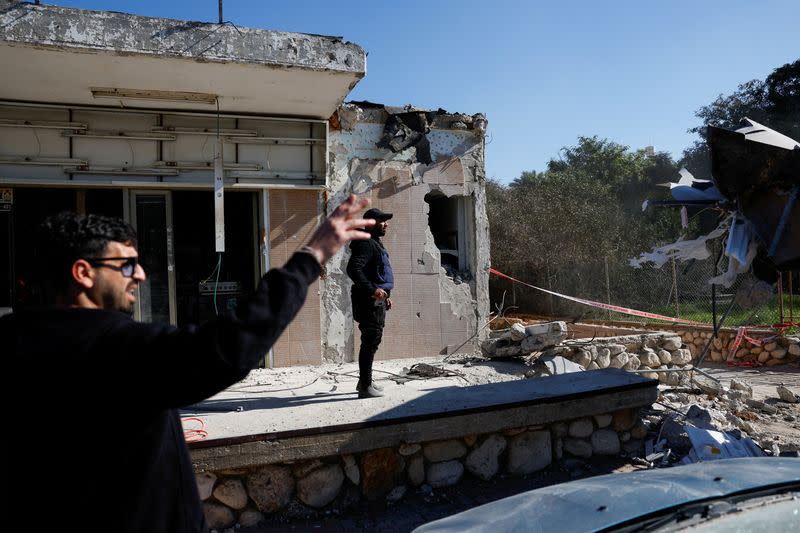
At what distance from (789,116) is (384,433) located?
23.4 m

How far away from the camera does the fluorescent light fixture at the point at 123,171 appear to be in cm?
737

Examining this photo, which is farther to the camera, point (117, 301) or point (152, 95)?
point (152, 95)

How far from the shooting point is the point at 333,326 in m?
8.30

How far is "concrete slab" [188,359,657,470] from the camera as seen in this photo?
431cm

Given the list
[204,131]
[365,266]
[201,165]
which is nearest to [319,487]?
[365,266]

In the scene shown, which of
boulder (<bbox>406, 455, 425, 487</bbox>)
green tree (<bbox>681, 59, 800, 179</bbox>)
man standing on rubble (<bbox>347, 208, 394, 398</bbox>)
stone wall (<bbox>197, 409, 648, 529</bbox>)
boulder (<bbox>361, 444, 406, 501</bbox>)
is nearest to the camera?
stone wall (<bbox>197, 409, 648, 529</bbox>)

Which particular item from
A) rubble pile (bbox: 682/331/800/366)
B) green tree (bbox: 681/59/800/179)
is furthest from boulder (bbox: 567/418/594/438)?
green tree (bbox: 681/59/800/179)

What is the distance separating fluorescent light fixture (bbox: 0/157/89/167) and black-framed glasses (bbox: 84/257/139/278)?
21.7 feet

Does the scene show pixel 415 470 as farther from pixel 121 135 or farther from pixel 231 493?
pixel 121 135

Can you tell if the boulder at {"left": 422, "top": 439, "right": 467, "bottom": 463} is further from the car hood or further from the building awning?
the building awning

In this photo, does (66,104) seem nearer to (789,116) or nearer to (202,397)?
(202,397)

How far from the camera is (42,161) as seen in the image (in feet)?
23.7

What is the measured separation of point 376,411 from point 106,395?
3.58 m

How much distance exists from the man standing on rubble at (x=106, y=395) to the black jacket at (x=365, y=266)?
3.65 meters
